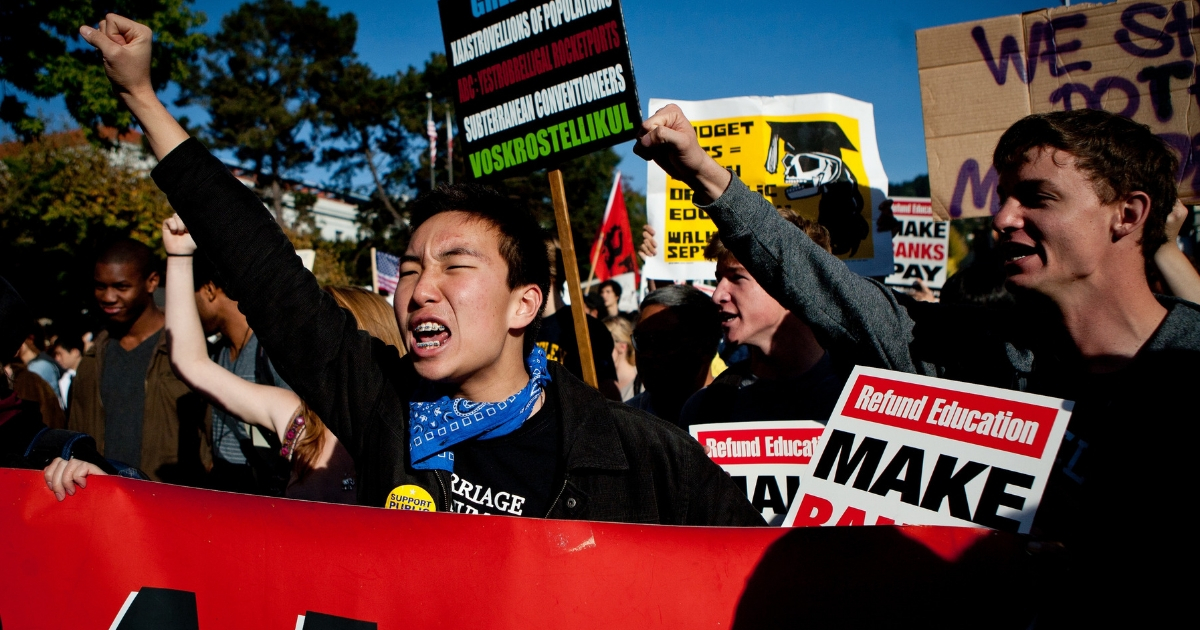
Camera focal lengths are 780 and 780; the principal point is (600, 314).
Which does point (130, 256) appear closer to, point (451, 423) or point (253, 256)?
point (253, 256)

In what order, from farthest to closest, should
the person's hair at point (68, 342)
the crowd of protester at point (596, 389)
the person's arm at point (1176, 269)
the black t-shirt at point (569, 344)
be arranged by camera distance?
the person's hair at point (68, 342), the black t-shirt at point (569, 344), the person's arm at point (1176, 269), the crowd of protester at point (596, 389)

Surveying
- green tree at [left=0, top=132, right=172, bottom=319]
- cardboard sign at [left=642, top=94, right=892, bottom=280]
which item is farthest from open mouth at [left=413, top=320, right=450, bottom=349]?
green tree at [left=0, top=132, right=172, bottom=319]

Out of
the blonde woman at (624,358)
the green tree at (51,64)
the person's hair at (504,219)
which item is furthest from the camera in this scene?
the green tree at (51,64)

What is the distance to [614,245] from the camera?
26.9ft

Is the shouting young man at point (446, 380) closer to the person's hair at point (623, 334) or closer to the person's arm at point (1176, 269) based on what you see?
the person's arm at point (1176, 269)

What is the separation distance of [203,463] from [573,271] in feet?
7.42

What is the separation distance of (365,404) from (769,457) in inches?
46.3

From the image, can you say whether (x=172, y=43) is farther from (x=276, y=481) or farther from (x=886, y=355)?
(x=886, y=355)

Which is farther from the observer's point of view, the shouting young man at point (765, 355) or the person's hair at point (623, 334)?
the person's hair at point (623, 334)

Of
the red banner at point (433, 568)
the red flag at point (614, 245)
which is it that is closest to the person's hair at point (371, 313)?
the red banner at point (433, 568)

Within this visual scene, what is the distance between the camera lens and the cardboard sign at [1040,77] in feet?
10.9

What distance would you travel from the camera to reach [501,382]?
1.90 m

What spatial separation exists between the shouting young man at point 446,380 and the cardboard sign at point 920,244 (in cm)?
541

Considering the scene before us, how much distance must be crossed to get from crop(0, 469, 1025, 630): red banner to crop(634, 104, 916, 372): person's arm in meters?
0.77
